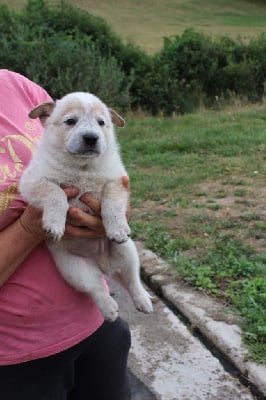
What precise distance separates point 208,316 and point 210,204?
2.12 meters

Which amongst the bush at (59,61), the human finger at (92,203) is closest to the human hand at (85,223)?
the human finger at (92,203)

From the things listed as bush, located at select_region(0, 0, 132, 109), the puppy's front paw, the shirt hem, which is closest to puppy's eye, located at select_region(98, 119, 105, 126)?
the puppy's front paw

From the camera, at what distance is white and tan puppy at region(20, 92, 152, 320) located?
1938 millimetres

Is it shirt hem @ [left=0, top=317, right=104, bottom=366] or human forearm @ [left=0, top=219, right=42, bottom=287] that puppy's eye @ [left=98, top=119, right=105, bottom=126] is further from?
shirt hem @ [left=0, top=317, right=104, bottom=366]

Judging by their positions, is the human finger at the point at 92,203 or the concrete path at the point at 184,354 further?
the concrete path at the point at 184,354

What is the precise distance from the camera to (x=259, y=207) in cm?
519

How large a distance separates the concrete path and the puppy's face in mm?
1396

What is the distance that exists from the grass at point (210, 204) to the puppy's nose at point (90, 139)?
1.59 m

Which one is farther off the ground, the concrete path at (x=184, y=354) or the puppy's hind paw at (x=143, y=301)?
the puppy's hind paw at (x=143, y=301)

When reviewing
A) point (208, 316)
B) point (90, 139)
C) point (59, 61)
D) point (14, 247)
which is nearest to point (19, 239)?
point (14, 247)

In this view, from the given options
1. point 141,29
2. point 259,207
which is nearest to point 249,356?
point 259,207

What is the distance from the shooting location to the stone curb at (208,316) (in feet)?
9.61

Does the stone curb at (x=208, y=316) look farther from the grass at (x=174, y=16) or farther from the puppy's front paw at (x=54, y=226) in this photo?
the grass at (x=174, y=16)

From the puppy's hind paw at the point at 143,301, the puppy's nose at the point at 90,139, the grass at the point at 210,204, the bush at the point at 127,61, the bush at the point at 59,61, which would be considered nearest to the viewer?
the puppy's nose at the point at 90,139
